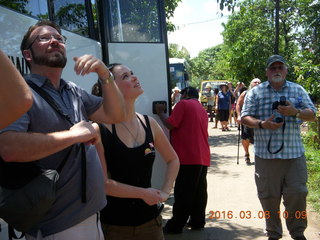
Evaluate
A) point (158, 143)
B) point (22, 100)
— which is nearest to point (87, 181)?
point (22, 100)

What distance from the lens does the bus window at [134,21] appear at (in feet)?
17.2

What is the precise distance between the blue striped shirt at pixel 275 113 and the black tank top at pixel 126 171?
2.10 metres

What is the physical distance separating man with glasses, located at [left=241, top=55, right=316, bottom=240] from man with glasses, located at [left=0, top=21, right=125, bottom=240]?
2.56m

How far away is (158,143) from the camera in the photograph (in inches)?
115

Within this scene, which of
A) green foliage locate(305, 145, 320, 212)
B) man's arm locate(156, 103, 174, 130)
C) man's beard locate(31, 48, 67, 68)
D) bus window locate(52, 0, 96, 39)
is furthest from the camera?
green foliage locate(305, 145, 320, 212)

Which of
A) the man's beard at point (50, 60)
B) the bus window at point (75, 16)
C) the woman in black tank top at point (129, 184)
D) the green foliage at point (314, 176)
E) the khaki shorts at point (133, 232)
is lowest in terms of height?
the green foliage at point (314, 176)

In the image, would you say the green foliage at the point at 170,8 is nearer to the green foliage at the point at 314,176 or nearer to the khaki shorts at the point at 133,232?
the green foliage at the point at 314,176

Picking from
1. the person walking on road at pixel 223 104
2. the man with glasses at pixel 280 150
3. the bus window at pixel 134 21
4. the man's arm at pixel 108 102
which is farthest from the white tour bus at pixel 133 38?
the person walking on road at pixel 223 104

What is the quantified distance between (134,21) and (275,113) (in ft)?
7.41

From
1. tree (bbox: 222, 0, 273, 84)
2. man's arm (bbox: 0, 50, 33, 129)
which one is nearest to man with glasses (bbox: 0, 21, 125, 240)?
man's arm (bbox: 0, 50, 33, 129)

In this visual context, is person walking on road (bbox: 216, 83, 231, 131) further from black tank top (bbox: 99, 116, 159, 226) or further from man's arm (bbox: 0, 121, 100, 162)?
man's arm (bbox: 0, 121, 100, 162)

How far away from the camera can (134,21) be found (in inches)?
210

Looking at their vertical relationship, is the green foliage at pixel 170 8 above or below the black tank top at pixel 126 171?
above

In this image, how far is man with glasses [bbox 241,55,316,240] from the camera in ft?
14.1
